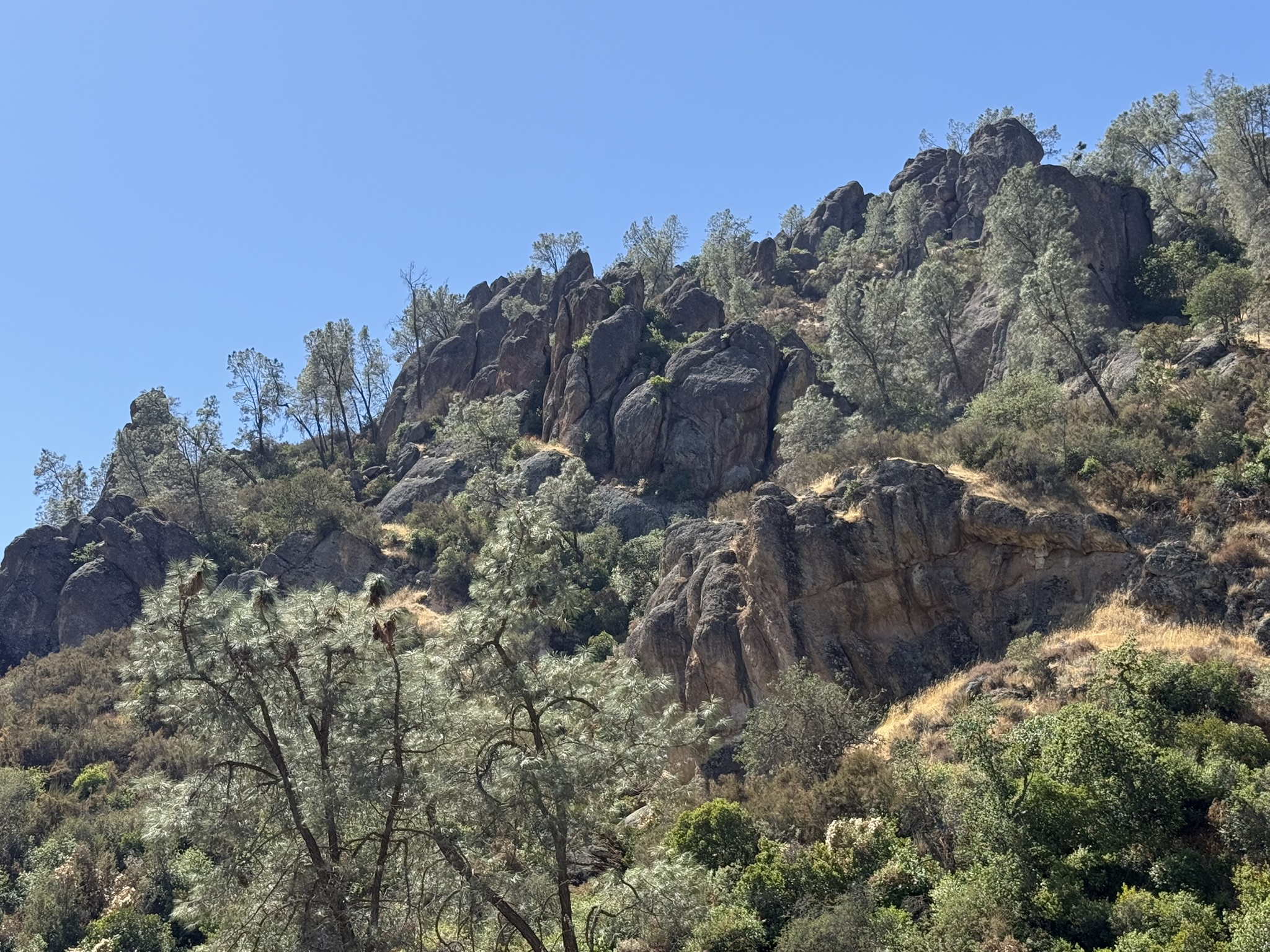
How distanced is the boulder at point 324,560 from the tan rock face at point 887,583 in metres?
29.3

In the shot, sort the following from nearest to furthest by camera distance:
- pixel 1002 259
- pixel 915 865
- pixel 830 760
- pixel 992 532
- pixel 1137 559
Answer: pixel 915 865 → pixel 830 760 → pixel 1137 559 → pixel 992 532 → pixel 1002 259

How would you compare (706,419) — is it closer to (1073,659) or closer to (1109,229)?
(1109,229)

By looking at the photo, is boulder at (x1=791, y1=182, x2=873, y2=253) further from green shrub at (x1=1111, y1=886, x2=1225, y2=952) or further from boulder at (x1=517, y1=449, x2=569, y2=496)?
green shrub at (x1=1111, y1=886, x2=1225, y2=952)

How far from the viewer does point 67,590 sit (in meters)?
57.1

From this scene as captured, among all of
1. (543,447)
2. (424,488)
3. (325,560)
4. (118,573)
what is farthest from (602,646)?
(118,573)

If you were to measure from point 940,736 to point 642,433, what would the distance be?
122 ft

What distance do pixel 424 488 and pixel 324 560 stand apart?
388 inches

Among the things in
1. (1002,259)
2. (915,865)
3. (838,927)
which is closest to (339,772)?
(838,927)

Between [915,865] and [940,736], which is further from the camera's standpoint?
[940,736]

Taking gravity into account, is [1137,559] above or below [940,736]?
above

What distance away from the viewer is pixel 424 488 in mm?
63875

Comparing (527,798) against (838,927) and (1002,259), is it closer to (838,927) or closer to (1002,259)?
(838,927)

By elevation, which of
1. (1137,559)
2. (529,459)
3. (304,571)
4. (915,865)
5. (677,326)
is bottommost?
(915,865)

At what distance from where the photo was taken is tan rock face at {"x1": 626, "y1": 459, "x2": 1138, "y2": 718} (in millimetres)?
27578
